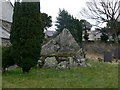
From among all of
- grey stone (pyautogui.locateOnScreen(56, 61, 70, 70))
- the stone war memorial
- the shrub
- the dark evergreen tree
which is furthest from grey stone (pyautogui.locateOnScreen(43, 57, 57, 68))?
the dark evergreen tree

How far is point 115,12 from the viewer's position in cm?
3638

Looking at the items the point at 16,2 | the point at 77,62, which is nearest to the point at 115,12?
the point at 77,62

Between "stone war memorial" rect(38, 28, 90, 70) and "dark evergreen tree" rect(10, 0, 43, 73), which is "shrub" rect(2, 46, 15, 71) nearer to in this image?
"dark evergreen tree" rect(10, 0, 43, 73)

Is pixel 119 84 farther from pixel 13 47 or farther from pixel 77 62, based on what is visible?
pixel 77 62

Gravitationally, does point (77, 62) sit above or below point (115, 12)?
A: below

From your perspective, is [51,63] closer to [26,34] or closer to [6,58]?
[6,58]

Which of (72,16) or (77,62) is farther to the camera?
(72,16)

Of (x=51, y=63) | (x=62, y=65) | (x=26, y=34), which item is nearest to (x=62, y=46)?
(x=51, y=63)

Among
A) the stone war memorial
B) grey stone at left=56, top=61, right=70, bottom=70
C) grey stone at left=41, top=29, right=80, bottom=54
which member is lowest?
grey stone at left=56, top=61, right=70, bottom=70

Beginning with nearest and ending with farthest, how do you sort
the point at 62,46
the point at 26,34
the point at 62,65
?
the point at 26,34
the point at 62,65
the point at 62,46

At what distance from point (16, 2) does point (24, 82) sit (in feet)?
10.4

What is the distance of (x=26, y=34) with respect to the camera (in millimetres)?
8305

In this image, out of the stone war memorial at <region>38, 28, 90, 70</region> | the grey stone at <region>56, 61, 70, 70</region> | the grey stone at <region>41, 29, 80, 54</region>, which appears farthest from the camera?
the grey stone at <region>41, 29, 80, 54</region>

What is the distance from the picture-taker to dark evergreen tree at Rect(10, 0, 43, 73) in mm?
8234
